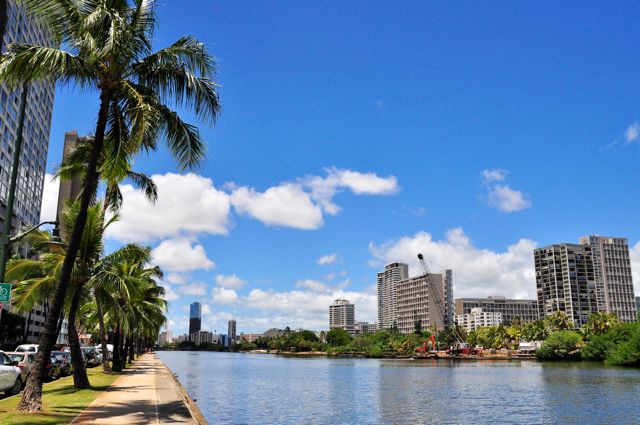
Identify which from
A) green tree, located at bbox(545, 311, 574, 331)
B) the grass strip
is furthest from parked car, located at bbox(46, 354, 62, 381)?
green tree, located at bbox(545, 311, 574, 331)

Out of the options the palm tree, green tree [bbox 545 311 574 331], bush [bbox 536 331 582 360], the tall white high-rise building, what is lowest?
bush [bbox 536 331 582 360]

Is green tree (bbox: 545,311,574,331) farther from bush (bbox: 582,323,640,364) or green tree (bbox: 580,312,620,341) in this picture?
bush (bbox: 582,323,640,364)

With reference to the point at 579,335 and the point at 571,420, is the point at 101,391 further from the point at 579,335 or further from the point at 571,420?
the point at 579,335

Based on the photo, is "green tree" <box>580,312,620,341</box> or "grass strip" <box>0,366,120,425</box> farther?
"green tree" <box>580,312,620,341</box>

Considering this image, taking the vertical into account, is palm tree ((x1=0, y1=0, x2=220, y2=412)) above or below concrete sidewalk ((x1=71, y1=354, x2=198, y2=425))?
above

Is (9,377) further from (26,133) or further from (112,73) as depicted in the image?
(26,133)

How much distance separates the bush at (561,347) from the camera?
12850cm

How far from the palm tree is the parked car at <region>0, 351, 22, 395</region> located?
624cm

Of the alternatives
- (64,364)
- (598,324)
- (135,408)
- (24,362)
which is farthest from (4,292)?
(598,324)

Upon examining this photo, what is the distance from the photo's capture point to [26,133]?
10350 cm

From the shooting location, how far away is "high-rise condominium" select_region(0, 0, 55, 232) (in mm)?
87438

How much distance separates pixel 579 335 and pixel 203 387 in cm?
11280

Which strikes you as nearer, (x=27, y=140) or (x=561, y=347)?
(x=27, y=140)

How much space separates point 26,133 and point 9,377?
9386 centimetres
